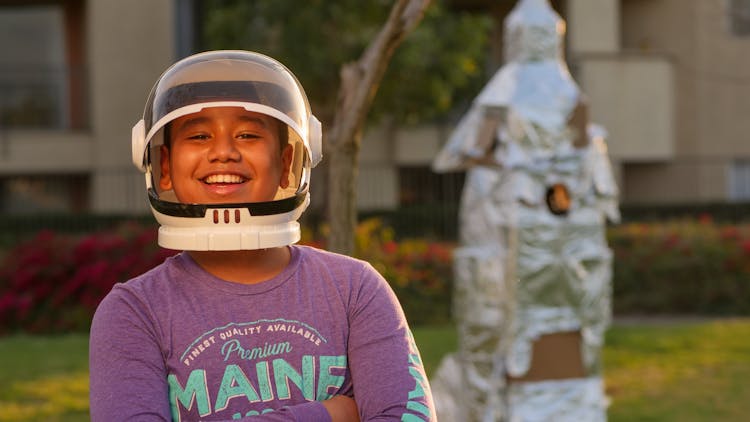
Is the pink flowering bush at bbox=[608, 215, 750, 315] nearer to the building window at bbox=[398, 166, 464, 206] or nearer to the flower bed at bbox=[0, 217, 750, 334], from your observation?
the flower bed at bbox=[0, 217, 750, 334]

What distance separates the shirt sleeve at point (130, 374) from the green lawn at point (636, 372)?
4768mm

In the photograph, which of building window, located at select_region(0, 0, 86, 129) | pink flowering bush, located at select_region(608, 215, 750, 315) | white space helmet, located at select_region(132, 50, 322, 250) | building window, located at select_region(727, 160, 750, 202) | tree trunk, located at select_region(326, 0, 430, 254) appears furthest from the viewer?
building window, located at select_region(727, 160, 750, 202)

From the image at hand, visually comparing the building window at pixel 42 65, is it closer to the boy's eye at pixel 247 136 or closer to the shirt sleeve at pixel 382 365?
the boy's eye at pixel 247 136

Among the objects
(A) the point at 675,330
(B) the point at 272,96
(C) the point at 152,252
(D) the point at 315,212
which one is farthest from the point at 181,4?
(B) the point at 272,96

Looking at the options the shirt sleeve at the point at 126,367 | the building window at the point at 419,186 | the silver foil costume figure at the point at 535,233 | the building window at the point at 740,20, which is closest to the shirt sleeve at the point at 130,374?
the shirt sleeve at the point at 126,367

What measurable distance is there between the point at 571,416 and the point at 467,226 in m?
1.01

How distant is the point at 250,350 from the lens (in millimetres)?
1824

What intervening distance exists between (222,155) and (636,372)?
6.50m

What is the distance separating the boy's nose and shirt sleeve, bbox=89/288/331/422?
0.92ft

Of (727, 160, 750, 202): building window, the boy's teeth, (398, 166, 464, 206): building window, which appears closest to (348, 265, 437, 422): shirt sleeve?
the boy's teeth

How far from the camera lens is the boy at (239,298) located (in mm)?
1812

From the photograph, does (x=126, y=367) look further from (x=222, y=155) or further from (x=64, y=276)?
(x=64, y=276)

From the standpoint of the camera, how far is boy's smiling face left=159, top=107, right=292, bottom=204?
1896mm

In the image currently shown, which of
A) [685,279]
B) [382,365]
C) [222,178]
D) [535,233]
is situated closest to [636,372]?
[535,233]
